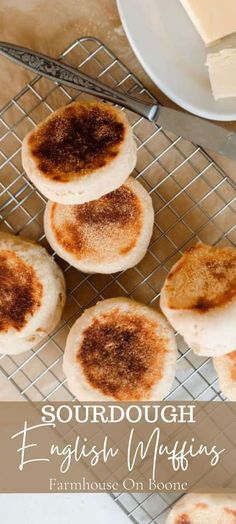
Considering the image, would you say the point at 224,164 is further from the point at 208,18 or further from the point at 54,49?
the point at 54,49

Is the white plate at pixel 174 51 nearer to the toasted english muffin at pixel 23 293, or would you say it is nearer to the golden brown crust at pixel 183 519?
the toasted english muffin at pixel 23 293

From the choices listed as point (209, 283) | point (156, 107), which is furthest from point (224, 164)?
point (209, 283)

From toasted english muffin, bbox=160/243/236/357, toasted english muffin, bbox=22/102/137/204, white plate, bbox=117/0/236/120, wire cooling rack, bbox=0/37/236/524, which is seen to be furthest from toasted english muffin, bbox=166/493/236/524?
white plate, bbox=117/0/236/120

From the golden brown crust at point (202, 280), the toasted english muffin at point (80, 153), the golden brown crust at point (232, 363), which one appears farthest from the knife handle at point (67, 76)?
the golden brown crust at point (232, 363)

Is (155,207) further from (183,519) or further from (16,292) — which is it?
(183,519)

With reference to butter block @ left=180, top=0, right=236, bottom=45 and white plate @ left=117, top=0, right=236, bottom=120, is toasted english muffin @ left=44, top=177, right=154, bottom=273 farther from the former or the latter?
butter block @ left=180, top=0, right=236, bottom=45

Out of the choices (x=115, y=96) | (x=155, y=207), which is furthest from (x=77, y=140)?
(x=155, y=207)
